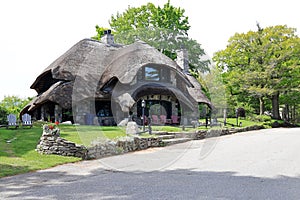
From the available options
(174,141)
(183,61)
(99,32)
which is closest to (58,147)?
(174,141)

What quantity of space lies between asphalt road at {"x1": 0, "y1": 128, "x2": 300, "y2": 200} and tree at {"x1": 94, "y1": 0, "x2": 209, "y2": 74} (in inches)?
1031

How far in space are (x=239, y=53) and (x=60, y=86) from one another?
2107 centimetres

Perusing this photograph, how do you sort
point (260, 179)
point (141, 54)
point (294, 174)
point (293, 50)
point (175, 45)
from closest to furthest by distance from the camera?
point (260, 179) → point (294, 174) → point (141, 54) → point (293, 50) → point (175, 45)

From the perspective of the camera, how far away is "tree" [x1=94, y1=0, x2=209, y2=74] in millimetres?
35312

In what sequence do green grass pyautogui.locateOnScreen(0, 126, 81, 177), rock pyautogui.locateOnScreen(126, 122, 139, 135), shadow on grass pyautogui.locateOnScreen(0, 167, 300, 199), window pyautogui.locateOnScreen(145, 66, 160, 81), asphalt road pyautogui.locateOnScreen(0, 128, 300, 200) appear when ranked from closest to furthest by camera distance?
shadow on grass pyautogui.locateOnScreen(0, 167, 300, 199), asphalt road pyautogui.locateOnScreen(0, 128, 300, 200), green grass pyautogui.locateOnScreen(0, 126, 81, 177), rock pyautogui.locateOnScreen(126, 122, 139, 135), window pyautogui.locateOnScreen(145, 66, 160, 81)

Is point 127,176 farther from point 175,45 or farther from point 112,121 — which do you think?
point 175,45

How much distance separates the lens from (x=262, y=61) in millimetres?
32719

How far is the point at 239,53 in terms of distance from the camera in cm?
3372

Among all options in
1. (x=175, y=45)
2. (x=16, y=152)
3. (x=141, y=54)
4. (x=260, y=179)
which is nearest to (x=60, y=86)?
(x=141, y=54)

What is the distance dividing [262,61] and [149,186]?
29564 millimetres

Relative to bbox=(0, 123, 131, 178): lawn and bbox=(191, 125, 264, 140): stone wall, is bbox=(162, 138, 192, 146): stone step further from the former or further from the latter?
bbox=(0, 123, 131, 178): lawn

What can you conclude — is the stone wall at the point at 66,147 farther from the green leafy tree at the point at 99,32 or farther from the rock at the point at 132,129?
the green leafy tree at the point at 99,32

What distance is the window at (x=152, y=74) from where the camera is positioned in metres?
22.9

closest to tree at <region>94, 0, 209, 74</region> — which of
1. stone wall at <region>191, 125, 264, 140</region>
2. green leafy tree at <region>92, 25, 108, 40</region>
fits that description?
green leafy tree at <region>92, 25, 108, 40</region>
